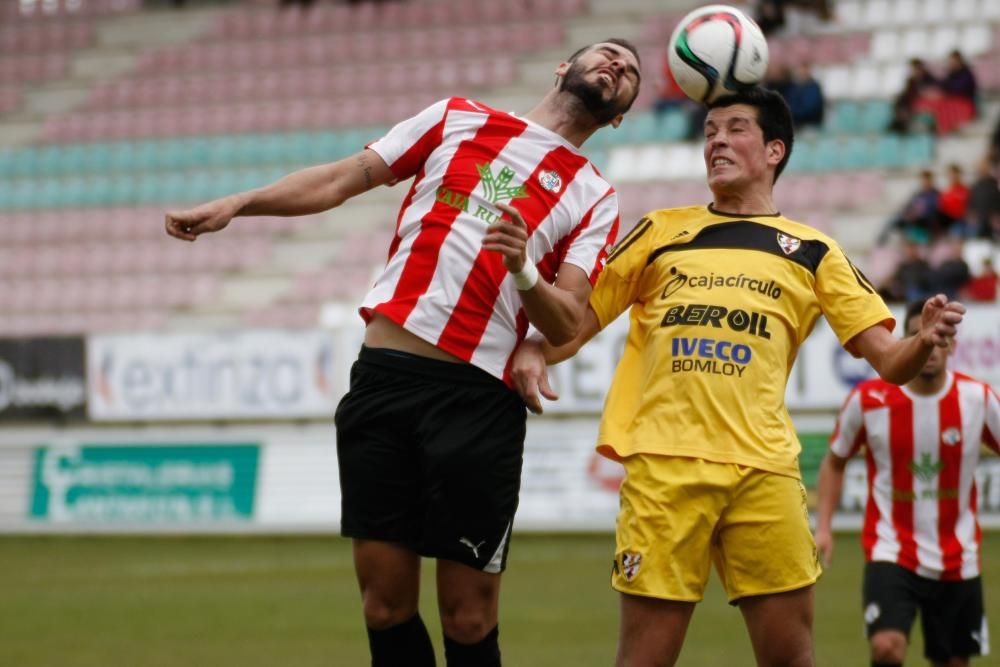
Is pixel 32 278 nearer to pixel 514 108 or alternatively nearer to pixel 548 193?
pixel 514 108

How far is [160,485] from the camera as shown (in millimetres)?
16094

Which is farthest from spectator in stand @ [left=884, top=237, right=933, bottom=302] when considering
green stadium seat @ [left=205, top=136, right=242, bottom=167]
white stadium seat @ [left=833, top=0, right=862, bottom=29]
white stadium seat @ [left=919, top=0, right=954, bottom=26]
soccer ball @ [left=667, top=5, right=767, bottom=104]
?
green stadium seat @ [left=205, top=136, right=242, bottom=167]

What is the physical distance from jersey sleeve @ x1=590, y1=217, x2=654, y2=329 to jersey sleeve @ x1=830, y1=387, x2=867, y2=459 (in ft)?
7.13

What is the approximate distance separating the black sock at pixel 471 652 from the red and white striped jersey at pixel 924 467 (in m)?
2.32

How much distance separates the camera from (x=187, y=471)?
16062 mm

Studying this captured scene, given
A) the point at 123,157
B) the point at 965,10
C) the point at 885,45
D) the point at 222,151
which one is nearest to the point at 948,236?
the point at 885,45

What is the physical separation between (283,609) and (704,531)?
6041 millimetres

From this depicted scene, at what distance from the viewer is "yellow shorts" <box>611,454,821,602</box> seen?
180 inches

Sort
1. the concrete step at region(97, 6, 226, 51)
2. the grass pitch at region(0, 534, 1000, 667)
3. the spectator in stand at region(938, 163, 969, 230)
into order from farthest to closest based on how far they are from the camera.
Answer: the concrete step at region(97, 6, 226, 51) → the spectator in stand at region(938, 163, 969, 230) → the grass pitch at region(0, 534, 1000, 667)

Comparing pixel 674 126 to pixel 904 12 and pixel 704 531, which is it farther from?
pixel 704 531

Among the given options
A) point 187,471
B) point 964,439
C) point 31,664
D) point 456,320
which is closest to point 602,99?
point 456,320

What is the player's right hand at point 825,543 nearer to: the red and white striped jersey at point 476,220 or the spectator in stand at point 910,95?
the red and white striped jersey at point 476,220

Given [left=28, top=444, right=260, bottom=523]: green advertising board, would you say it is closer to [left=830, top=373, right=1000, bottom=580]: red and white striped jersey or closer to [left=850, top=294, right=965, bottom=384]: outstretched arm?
[left=830, top=373, right=1000, bottom=580]: red and white striped jersey

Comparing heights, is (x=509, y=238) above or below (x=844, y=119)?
above
